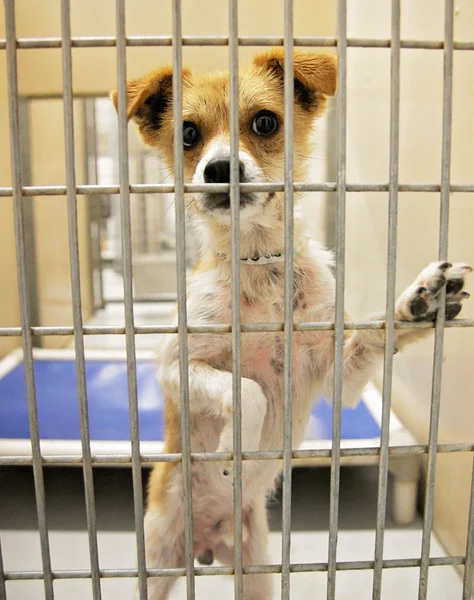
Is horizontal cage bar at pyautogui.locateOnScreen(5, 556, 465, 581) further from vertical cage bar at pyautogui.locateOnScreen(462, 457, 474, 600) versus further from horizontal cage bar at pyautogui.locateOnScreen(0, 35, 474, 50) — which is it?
horizontal cage bar at pyautogui.locateOnScreen(0, 35, 474, 50)

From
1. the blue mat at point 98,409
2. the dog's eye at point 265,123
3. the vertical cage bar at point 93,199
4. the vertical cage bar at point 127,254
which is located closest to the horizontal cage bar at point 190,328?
the vertical cage bar at point 127,254

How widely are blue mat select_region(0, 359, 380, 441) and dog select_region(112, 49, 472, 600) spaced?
0.86 meters

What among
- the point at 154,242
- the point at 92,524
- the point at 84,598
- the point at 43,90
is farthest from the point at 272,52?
the point at 154,242

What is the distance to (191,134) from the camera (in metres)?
1.73

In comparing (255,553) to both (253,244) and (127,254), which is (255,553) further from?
(127,254)

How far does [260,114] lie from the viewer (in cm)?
170

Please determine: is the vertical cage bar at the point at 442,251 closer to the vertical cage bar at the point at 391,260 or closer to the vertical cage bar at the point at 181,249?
the vertical cage bar at the point at 391,260

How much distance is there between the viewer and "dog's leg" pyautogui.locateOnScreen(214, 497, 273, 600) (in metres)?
1.72

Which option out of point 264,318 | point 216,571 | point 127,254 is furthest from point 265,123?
point 216,571

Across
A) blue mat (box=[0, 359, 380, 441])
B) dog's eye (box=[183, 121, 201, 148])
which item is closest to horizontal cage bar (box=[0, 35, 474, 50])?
dog's eye (box=[183, 121, 201, 148])

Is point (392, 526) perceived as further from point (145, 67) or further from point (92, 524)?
point (145, 67)

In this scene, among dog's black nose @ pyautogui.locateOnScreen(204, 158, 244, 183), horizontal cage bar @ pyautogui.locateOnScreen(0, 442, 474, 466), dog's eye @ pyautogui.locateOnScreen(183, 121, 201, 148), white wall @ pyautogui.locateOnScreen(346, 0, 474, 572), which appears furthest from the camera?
white wall @ pyautogui.locateOnScreen(346, 0, 474, 572)

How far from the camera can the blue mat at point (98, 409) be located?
8.72 ft

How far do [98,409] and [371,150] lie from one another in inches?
76.0
